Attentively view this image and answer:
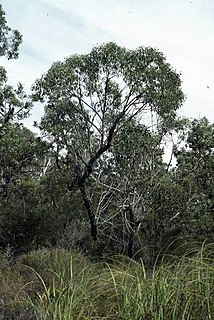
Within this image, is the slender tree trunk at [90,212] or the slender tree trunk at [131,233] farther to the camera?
the slender tree trunk at [90,212]

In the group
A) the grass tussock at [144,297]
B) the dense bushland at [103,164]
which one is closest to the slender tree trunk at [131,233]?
the dense bushland at [103,164]

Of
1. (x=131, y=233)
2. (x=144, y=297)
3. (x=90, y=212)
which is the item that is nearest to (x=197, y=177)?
(x=131, y=233)

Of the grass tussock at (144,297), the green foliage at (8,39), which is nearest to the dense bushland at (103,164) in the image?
the green foliage at (8,39)

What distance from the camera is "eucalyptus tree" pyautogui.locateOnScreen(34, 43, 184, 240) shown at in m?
13.4

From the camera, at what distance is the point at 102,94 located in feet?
45.9

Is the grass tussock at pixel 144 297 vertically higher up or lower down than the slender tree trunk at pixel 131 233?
lower down

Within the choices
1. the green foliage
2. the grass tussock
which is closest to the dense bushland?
the green foliage

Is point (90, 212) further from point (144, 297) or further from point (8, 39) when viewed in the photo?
point (144, 297)

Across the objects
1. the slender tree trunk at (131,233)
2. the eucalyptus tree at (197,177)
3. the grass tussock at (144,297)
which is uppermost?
the eucalyptus tree at (197,177)

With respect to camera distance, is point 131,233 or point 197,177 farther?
point 197,177

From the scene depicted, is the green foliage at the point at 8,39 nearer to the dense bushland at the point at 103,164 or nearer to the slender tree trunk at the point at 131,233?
the dense bushland at the point at 103,164

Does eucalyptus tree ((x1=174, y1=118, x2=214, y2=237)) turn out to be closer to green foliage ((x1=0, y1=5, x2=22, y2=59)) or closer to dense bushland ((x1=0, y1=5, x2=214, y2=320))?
dense bushland ((x1=0, y1=5, x2=214, y2=320))

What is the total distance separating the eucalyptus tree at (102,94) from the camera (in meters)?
13.4

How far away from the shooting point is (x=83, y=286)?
366cm
